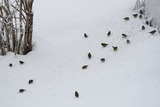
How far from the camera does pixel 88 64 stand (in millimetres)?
4141

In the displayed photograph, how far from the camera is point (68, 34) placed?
16.3ft

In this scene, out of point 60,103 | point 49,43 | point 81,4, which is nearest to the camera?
point 60,103

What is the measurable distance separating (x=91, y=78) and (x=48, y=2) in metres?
3.04

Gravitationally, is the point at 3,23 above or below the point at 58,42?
above

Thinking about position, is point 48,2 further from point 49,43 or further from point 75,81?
point 75,81

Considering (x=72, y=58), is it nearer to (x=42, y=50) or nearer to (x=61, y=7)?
(x=42, y=50)

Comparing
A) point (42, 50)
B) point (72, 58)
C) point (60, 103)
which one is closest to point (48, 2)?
point (42, 50)

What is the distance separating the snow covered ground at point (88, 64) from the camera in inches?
136

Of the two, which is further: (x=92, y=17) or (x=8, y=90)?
(x=92, y=17)

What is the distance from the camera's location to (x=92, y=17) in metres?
5.32

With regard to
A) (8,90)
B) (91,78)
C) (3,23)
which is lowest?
(8,90)

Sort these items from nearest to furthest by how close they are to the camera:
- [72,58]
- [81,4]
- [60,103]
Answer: [60,103]
[72,58]
[81,4]

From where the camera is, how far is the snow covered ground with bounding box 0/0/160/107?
346 cm

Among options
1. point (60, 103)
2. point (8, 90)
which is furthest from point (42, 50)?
point (60, 103)
